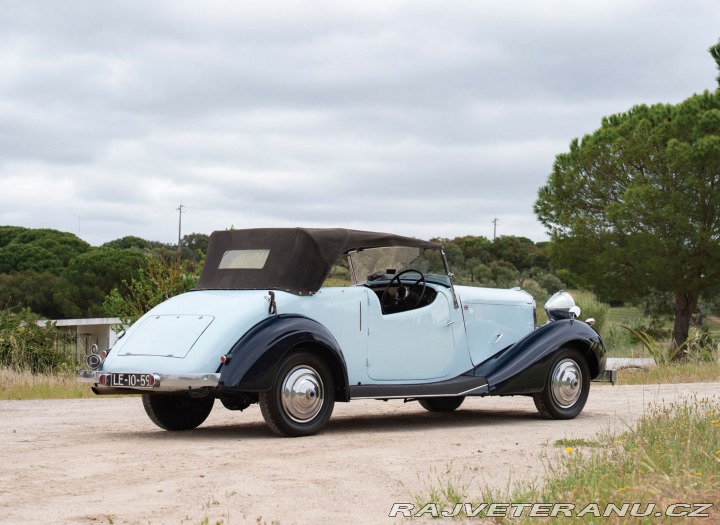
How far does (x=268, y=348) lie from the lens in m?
8.75

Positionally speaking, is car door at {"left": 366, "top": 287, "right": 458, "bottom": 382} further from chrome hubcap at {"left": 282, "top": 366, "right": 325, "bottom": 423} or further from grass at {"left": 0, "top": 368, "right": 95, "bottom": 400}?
grass at {"left": 0, "top": 368, "right": 95, "bottom": 400}

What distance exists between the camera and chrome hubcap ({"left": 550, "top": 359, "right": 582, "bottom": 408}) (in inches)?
438

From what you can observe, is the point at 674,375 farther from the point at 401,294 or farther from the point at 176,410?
the point at 176,410

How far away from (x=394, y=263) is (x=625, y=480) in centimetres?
490

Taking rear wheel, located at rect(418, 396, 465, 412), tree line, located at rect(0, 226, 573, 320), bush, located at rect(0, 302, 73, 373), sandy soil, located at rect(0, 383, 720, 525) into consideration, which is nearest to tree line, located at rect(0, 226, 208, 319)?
tree line, located at rect(0, 226, 573, 320)

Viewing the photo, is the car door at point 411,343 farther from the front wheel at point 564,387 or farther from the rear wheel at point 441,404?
the rear wheel at point 441,404

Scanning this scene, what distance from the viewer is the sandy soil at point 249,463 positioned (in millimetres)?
5996

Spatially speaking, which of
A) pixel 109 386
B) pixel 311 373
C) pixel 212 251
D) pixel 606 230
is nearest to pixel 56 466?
pixel 109 386

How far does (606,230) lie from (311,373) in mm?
28141

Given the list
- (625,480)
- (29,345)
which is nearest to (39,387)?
(29,345)

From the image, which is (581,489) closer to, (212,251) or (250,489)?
(250,489)

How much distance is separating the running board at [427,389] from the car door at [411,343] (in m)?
0.12

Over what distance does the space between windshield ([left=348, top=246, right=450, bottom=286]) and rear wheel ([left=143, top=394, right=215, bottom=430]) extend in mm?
1947

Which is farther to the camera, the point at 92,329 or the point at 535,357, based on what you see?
the point at 92,329
